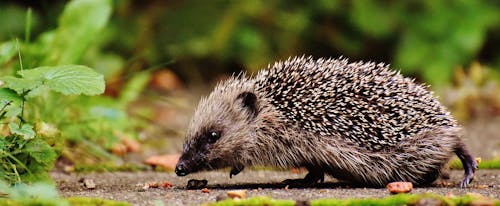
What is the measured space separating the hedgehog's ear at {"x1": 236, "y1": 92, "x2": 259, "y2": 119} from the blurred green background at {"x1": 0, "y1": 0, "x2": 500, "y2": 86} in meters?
6.50

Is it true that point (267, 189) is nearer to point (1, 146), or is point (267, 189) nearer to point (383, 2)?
point (1, 146)

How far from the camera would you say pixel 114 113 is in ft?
30.9

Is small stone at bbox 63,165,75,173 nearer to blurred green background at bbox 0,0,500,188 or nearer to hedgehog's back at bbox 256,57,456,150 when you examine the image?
blurred green background at bbox 0,0,500,188

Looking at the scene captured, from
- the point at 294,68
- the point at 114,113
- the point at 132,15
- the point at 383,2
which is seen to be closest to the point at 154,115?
the point at 132,15

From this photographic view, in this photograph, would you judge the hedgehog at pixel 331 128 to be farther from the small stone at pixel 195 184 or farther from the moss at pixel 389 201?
the moss at pixel 389 201

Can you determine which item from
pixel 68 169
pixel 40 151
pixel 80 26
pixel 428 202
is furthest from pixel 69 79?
pixel 80 26

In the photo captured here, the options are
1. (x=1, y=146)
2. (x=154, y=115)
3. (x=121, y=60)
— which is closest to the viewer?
(x=1, y=146)

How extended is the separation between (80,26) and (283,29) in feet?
20.8

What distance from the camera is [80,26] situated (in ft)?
30.9

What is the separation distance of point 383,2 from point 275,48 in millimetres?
2139

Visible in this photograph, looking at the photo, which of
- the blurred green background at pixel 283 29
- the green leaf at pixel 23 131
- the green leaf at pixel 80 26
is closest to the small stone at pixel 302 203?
the green leaf at pixel 23 131

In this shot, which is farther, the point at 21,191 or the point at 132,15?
the point at 132,15

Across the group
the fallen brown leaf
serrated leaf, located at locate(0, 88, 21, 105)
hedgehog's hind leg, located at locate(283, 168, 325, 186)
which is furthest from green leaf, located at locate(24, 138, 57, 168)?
the fallen brown leaf

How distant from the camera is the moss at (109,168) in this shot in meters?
8.59
